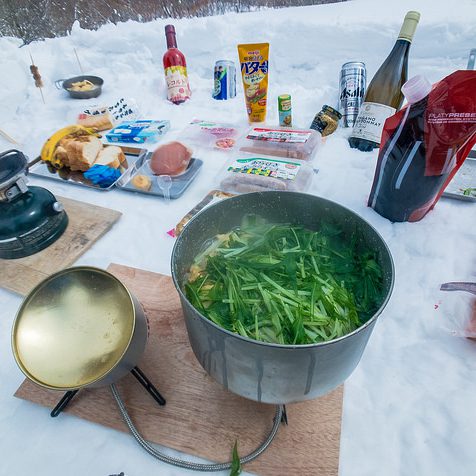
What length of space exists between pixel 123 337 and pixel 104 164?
1.28m

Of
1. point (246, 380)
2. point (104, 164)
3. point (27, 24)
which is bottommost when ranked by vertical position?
point (104, 164)

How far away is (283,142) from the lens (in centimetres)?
188

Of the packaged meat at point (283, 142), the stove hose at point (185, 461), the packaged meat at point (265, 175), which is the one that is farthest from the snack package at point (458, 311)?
the packaged meat at point (283, 142)

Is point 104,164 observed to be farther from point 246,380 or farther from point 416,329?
point 416,329

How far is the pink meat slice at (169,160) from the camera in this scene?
1.77 meters

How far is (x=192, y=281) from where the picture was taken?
0.83 metres

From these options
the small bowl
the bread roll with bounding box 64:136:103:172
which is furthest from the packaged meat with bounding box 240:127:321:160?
the small bowl

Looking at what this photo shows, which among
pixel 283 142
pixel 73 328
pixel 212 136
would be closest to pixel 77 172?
pixel 212 136

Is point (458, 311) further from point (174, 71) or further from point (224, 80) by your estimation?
point (174, 71)

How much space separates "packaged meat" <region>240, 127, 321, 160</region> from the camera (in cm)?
185

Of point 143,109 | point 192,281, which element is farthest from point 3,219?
point 143,109

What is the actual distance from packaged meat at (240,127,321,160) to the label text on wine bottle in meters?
0.24

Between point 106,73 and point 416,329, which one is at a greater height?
point 106,73

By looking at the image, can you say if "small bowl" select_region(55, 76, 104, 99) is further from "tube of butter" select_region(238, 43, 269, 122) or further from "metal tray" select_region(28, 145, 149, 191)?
"tube of butter" select_region(238, 43, 269, 122)
